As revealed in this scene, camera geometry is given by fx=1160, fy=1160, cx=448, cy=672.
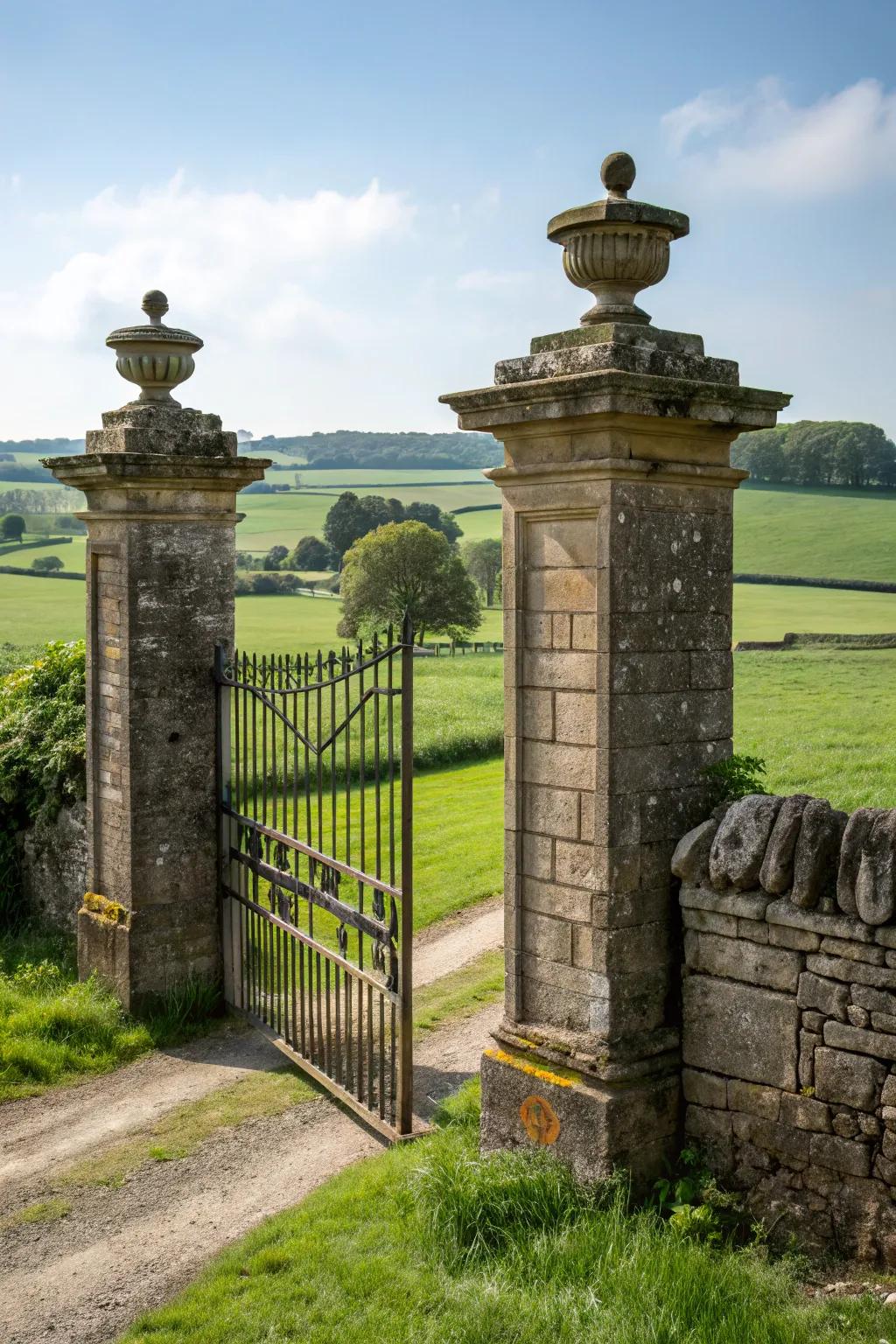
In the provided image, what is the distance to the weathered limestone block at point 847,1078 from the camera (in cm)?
448

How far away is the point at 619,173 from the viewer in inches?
203

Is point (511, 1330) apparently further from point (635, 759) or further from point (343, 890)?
point (343, 890)

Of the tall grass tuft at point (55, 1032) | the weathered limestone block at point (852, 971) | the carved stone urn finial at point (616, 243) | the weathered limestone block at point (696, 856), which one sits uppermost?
the carved stone urn finial at point (616, 243)

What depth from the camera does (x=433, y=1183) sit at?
17.3ft

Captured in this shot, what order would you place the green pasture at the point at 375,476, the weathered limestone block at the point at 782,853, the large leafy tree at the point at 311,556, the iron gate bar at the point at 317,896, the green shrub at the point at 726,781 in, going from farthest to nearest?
the green pasture at the point at 375,476 < the large leafy tree at the point at 311,556 < the iron gate bar at the point at 317,896 < the green shrub at the point at 726,781 < the weathered limestone block at the point at 782,853

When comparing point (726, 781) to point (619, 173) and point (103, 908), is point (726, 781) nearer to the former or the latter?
point (619, 173)

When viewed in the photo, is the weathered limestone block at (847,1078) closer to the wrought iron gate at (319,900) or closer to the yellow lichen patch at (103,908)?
the wrought iron gate at (319,900)

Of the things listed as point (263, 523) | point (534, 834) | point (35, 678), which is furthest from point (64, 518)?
point (534, 834)

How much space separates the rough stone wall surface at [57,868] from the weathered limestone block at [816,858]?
22.0 ft

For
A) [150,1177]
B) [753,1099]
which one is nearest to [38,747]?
[150,1177]

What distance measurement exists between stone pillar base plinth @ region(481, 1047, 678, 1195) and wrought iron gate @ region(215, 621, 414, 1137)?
1.04 metres

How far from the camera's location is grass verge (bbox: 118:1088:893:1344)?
13.7 feet

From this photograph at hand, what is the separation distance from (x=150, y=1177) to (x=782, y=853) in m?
4.07

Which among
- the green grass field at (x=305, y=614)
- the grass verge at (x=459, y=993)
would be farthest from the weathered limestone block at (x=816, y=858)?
the green grass field at (x=305, y=614)
